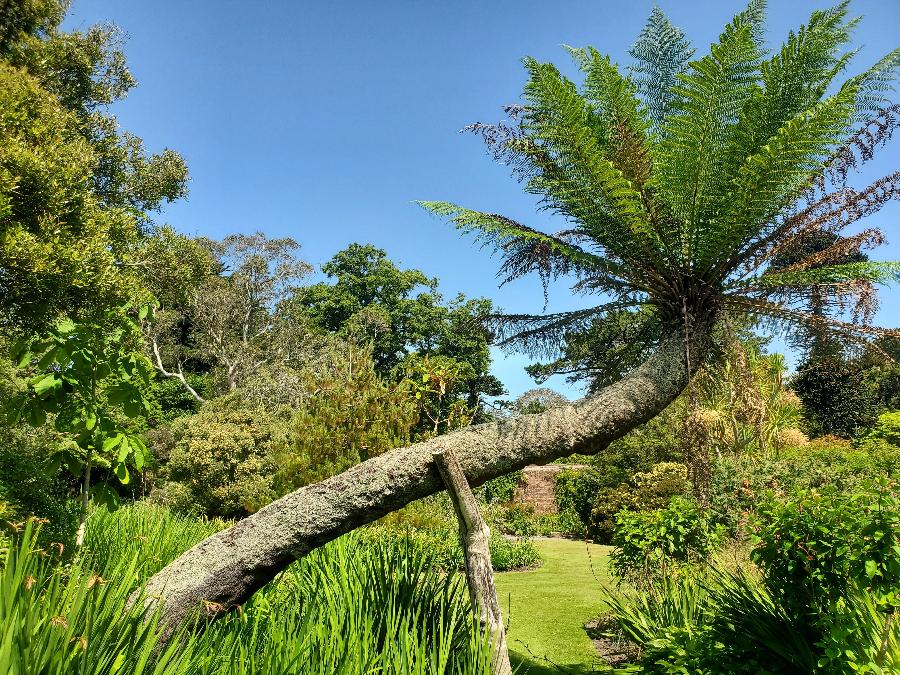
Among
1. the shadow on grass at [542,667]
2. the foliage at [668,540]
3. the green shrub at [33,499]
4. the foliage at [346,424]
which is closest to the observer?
the shadow on grass at [542,667]

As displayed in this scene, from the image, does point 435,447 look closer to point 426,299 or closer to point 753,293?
point 753,293

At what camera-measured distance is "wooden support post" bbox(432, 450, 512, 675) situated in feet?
8.98

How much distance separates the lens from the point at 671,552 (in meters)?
5.51

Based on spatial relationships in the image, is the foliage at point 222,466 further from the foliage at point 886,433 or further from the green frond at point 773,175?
the foliage at point 886,433

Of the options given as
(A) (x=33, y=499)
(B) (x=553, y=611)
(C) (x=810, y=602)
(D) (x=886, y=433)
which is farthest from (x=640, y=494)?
(A) (x=33, y=499)

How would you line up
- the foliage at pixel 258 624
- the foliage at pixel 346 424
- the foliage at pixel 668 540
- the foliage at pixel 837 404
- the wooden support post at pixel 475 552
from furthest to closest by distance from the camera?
1. the foliage at pixel 837 404
2. the foliage at pixel 346 424
3. the foliage at pixel 668 540
4. the wooden support post at pixel 475 552
5. the foliage at pixel 258 624

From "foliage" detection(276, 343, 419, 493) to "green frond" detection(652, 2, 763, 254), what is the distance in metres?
5.93

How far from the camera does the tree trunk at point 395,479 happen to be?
2.82 m

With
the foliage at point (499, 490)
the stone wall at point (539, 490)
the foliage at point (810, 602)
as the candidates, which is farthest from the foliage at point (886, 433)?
the foliage at point (810, 602)

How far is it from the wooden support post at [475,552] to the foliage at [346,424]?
17.1ft

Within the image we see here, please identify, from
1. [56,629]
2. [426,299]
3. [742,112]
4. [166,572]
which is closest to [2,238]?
[166,572]

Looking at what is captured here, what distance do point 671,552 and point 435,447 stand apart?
12.7 ft

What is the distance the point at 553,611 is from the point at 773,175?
639 cm

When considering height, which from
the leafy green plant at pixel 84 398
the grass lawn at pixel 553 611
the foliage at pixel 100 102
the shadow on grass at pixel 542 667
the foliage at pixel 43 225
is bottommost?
the grass lawn at pixel 553 611
